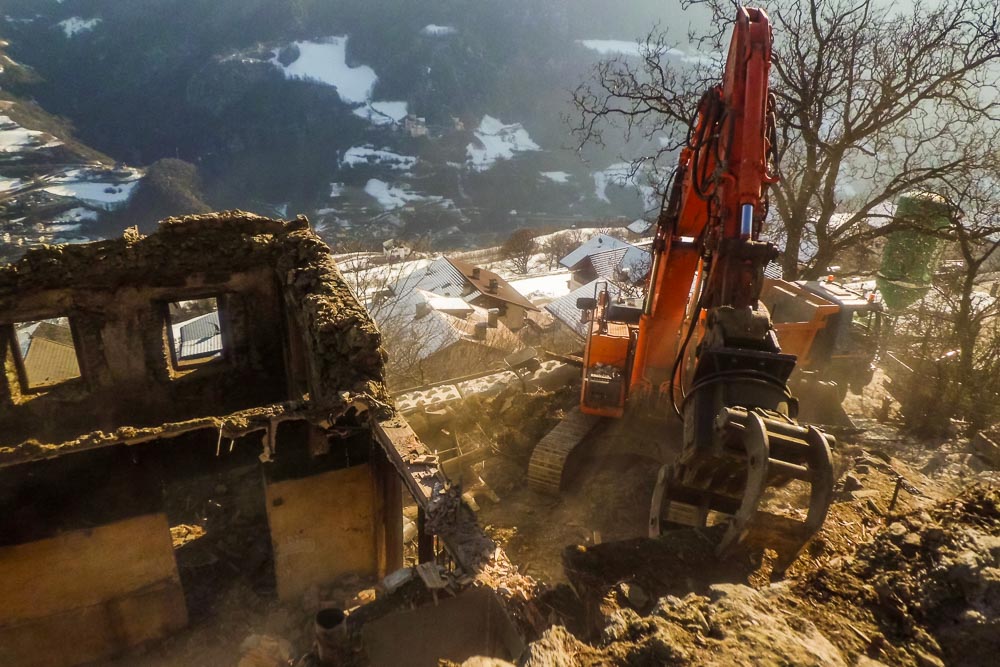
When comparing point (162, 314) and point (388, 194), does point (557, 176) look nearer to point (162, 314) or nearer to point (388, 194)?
point (388, 194)

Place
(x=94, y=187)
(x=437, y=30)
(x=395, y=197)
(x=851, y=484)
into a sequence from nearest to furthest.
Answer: (x=851, y=484)
(x=94, y=187)
(x=395, y=197)
(x=437, y=30)

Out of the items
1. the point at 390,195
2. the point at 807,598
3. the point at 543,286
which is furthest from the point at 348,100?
the point at 807,598

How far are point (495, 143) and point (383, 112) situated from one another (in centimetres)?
1880

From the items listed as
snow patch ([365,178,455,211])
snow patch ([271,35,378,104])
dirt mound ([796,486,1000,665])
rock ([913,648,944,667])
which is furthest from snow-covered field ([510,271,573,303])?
snow patch ([271,35,378,104])

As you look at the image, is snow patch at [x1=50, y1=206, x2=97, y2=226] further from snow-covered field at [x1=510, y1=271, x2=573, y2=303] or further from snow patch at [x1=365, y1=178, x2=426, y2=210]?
snow-covered field at [x1=510, y1=271, x2=573, y2=303]

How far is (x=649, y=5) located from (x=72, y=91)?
104 meters

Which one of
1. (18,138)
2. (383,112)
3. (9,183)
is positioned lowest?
(9,183)

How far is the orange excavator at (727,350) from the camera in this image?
4.00 meters

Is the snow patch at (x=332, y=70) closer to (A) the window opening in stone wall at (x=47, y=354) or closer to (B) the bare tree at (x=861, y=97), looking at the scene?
(A) the window opening in stone wall at (x=47, y=354)

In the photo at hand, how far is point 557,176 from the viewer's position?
281ft

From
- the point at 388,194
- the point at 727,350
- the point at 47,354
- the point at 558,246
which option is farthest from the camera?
the point at 388,194

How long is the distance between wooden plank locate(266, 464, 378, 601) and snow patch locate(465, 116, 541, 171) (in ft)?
265

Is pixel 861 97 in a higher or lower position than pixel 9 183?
higher

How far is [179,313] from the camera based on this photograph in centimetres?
2738
